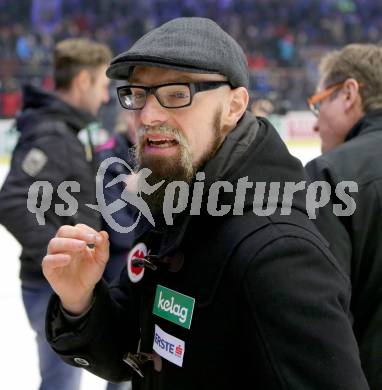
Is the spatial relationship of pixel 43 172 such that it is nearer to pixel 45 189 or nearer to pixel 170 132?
pixel 45 189

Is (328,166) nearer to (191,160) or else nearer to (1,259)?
(191,160)

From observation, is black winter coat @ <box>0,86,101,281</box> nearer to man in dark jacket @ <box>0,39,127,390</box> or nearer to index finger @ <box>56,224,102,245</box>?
man in dark jacket @ <box>0,39,127,390</box>

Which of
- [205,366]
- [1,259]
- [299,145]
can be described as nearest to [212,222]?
[205,366]

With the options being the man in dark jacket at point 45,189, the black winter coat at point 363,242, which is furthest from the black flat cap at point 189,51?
the man in dark jacket at point 45,189

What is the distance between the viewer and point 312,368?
96 cm

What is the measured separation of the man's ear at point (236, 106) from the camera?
3.84 ft

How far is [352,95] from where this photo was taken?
1.82m

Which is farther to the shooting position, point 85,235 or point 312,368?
point 85,235

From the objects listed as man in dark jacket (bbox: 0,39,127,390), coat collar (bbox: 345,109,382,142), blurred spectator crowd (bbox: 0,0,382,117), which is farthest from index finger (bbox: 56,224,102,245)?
blurred spectator crowd (bbox: 0,0,382,117)

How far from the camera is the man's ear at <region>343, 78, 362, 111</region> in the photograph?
5.95ft

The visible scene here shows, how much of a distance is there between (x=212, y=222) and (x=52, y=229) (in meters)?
1.35

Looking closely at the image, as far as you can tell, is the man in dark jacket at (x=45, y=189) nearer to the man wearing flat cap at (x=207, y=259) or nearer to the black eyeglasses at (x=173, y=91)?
the man wearing flat cap at (x=207, y=259)

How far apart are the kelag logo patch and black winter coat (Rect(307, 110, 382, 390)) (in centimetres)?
51

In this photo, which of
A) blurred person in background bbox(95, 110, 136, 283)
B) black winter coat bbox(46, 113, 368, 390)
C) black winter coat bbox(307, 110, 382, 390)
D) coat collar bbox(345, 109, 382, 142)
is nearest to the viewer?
black winter coat bbox(46, 113, 368, 390)
